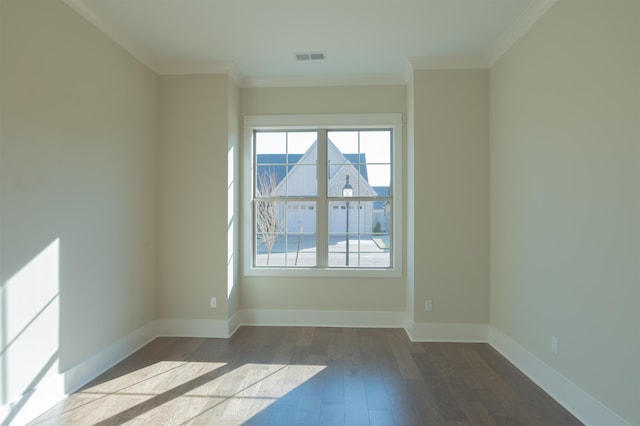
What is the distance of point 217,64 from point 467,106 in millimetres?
2752

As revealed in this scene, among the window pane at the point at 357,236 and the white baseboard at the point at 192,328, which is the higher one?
the window pane at the point at 357,236

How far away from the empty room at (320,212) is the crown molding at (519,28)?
18 millimetres

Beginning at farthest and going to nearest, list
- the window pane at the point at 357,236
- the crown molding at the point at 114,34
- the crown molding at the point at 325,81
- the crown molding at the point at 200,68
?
the window pane at the point at 357,236
the crown molding at the point at 325,81
the crown molding at the point at 200,68
the crown molding at the point at 114,34

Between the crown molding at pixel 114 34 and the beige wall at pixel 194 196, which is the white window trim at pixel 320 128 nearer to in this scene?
the beige wall at pixel 194 196

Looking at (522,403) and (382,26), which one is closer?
(522,403)

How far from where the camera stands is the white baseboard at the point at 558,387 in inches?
85.8

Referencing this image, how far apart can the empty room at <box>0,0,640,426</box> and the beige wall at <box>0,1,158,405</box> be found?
0.02 meters

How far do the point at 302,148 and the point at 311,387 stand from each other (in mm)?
2743

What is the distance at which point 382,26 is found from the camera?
3133 mm

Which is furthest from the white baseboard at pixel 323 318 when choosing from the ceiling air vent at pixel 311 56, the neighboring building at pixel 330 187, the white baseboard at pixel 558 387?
the ceiling air vent at pixel 311 56

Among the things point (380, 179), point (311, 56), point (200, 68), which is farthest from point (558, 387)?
point (200, 68)

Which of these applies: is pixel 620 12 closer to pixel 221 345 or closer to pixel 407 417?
pixel 407 417

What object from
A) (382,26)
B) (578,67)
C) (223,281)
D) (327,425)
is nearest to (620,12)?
(578,67)

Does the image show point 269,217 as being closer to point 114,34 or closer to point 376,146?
point 376,146
